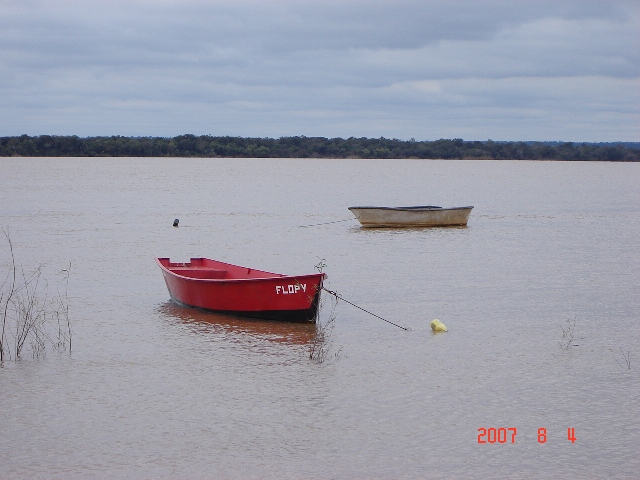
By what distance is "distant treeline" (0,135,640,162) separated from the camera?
480 ft

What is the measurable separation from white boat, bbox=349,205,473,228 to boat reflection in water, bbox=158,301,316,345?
17569mm

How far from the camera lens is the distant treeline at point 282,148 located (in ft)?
480

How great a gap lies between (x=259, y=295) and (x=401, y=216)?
18.6 metres

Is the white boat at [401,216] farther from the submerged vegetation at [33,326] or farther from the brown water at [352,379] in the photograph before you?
the submerged vegetation at [33,326]

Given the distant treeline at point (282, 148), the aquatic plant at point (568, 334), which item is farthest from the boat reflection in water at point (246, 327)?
the distant treeline at point (282, 148)

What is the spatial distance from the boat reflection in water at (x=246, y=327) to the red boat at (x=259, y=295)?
0.12 meters

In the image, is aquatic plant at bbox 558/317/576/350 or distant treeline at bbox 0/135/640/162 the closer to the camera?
aquatic plant at bbox 558/317/576/350

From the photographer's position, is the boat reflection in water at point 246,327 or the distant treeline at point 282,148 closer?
the boat reflection in water at point 246,327

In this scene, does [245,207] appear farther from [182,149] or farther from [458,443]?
[182,149]
